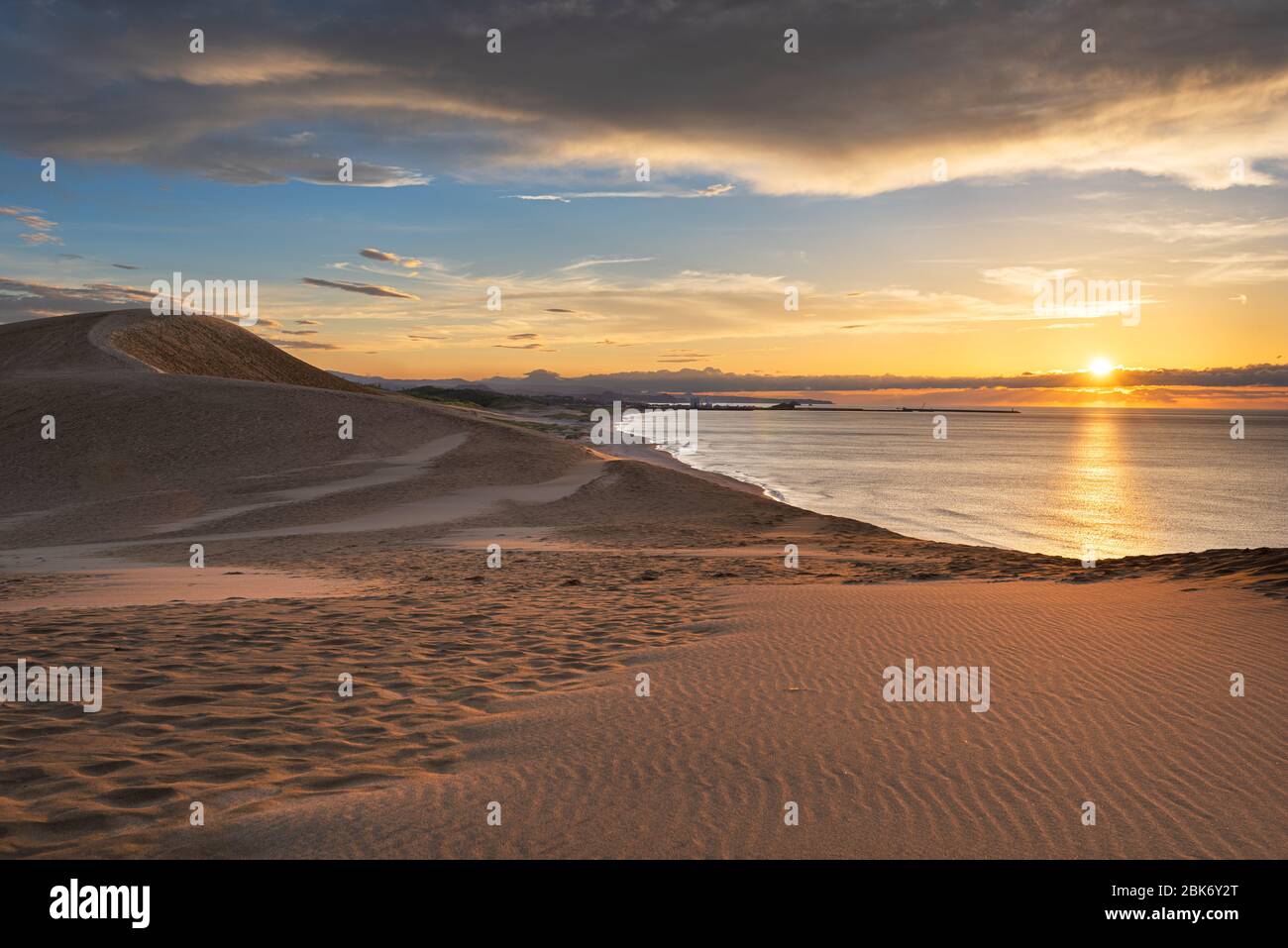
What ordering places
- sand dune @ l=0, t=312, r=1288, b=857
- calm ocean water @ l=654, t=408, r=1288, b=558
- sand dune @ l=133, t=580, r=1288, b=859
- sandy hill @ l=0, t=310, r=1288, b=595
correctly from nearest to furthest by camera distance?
sand dune @ l=133, t=580, r=1288, b=859, sand dune @ l=0, t=312, r=1288, b=857, sandy hill @ l=0, t=310, r=1288, b=595, calm ocean water @ l=654, t=408, r=1288, b=558

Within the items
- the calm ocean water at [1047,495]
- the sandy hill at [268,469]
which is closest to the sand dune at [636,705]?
the sandy hill at [268,469]

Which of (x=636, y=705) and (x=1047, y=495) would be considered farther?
(x=1047, y=495)

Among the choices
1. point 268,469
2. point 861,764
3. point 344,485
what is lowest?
point 861,764

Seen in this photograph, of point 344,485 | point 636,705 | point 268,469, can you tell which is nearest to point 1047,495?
point 344,485

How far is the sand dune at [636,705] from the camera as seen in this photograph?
15.9 ft

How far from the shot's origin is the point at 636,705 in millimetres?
7254

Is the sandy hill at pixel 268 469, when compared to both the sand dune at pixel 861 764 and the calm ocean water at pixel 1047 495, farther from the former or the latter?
the sand dune at pixel 861 764

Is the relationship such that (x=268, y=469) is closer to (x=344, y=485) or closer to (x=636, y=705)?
(x=344, y=485)

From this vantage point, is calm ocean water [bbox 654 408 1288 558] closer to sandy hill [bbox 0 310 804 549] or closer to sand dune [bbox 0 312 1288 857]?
sandy hill [bbox 0 310 804 549]

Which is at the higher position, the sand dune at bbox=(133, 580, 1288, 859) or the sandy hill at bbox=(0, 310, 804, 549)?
the sandy hill at bbox=(0, 310, 804, 549)

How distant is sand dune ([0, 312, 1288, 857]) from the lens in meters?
4.86

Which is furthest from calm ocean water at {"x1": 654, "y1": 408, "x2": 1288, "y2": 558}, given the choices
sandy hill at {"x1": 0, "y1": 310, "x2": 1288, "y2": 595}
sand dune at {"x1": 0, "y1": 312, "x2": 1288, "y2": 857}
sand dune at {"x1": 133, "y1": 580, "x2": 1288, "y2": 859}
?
sand dune at {"x1": 133, "y1": 580, "x2": 1288, "y2": 859}

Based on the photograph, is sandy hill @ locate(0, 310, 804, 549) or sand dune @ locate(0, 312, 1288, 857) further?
sandy hill @ locate(0, 310, 804, 549)
